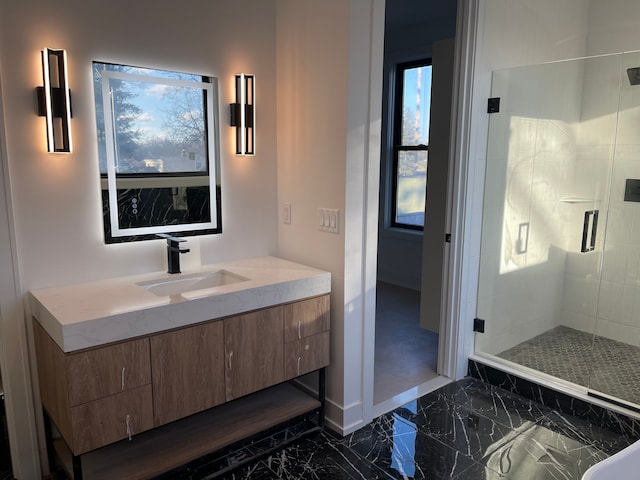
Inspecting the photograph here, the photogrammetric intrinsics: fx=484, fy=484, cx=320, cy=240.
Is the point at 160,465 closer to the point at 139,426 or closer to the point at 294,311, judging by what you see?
the point at 139,426

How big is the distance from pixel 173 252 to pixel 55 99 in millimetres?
843

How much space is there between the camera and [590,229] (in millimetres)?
3162

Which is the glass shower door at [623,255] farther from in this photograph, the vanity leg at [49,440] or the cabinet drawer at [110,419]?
the vanity leg at [49,440]

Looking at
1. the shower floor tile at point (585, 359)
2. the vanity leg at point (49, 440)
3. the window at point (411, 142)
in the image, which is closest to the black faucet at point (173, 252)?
the vanity leg at point (49, 440)

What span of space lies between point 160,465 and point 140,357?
1.70 ft

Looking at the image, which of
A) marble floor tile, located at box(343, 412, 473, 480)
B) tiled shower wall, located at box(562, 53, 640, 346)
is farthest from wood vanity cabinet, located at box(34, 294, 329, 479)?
A: tiled shower wall, located at box(562, 53, 640, 346)

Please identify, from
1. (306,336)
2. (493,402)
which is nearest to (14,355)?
(306,336)

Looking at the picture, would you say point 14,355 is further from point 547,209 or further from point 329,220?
point 547,209

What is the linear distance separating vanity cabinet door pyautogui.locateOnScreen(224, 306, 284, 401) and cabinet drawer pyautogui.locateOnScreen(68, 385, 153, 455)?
1.23 feet

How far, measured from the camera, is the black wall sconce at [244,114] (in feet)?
8.50

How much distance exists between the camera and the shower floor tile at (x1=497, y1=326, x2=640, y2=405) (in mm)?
2869

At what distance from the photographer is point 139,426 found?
75.6 inches

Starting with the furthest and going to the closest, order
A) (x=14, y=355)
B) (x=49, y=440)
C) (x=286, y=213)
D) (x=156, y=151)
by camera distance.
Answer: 1. (x=286, y=213)
2. (x=156, y=151)
3. (x=49, y=440)
4. (x=14, y=355)

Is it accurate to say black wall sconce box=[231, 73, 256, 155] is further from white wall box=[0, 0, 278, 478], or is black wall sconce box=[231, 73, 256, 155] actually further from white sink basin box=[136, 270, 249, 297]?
white sink basin box=[136, 270, 249, 297]
